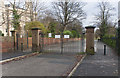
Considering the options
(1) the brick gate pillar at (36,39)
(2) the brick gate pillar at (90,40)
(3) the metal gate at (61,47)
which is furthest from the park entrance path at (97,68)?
(1) the brick gate pillar at (36,39)

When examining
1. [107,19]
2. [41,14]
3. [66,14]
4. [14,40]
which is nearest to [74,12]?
[66,14]

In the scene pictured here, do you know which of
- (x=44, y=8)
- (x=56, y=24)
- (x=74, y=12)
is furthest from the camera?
(x=56, y=24)

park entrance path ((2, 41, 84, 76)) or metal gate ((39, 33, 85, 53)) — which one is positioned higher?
metal gate ((39, 33, 85, 53))

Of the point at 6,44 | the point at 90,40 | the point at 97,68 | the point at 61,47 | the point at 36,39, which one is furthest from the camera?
the point at 6,44

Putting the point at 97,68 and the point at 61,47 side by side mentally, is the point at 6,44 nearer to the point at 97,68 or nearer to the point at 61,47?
the point at 61,47

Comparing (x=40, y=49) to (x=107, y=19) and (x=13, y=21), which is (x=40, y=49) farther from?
(x=107, y=19)

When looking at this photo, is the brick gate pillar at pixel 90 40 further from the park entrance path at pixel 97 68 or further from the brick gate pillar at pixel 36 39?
the brick gate pillar at pixel 36 39

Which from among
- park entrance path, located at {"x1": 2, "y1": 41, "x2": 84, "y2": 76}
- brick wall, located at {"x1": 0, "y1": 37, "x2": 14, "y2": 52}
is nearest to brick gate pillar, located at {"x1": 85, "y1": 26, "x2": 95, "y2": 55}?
park entrance path, located at {"x1": 2, "y1": 41, "x2": 84, "y2": 76}

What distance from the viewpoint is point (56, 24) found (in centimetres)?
3077

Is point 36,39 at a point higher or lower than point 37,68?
higher

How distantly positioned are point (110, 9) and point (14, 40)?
2989 centimetres

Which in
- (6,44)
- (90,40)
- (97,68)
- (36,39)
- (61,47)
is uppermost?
(36,39)

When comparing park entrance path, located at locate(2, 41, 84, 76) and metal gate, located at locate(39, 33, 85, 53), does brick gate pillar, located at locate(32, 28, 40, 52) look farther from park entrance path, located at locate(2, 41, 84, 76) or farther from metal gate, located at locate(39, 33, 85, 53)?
park entrance path, located at locate(2, 41, 84, 76)

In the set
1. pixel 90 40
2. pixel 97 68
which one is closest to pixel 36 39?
pixel 90 40
